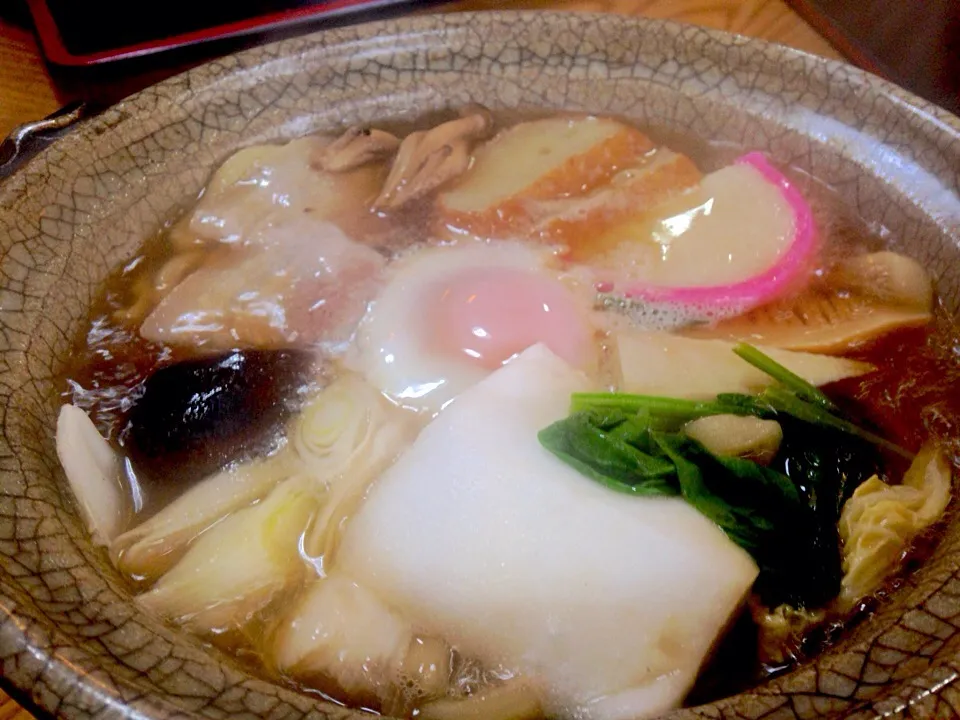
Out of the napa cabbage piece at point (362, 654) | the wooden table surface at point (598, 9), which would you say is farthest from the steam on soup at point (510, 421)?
the wooden table surface at point (598, 9)

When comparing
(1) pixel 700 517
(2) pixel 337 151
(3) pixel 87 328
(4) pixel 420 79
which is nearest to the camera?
(1) pixel 700 517

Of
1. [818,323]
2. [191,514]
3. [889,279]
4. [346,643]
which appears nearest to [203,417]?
[191,514]

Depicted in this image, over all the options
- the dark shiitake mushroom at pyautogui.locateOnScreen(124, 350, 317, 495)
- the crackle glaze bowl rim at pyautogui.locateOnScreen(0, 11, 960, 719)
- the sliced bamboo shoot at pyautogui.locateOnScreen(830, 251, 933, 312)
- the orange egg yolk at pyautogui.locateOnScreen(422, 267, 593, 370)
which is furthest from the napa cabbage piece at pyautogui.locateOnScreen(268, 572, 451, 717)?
the sliced bamboo shoot at pyautogui.locateOnScreen(830, 251, 933, 312)

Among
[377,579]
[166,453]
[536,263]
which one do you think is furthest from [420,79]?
[377,579]

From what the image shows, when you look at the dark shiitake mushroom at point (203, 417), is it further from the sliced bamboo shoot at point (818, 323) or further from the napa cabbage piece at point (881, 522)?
the napa cabbage piece at point (881, 522)

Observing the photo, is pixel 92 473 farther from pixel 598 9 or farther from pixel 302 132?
pixel 598 9

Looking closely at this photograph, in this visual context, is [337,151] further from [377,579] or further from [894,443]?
[894,443]

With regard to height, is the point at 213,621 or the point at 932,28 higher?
the point at 932,28

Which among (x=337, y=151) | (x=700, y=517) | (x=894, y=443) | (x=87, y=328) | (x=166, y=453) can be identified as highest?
(x=337, y=151)
